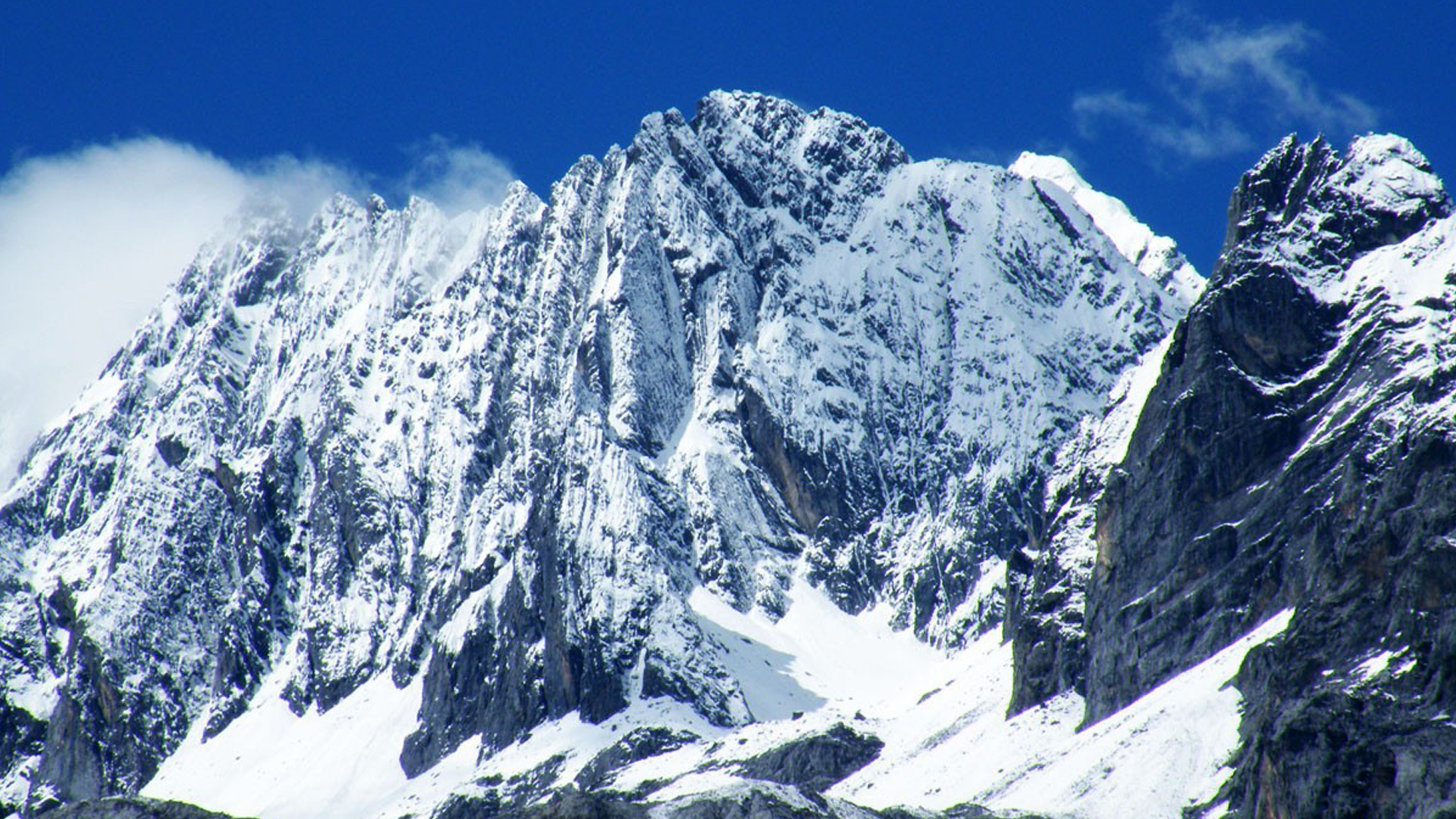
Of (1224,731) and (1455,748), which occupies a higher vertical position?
(1224,731)

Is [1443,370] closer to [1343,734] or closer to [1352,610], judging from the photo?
[1352,610]

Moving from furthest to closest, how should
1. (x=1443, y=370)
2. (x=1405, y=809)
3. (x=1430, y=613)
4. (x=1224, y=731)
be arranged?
(x=1443, y=370) → (x=1224, y=731) → (x=1430, y=613) → (x=1405, y=809)

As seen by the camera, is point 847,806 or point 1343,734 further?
point 847,806

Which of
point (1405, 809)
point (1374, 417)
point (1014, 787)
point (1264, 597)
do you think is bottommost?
point (1405, 809)

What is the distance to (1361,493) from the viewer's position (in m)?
186

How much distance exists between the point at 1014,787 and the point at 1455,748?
273ft

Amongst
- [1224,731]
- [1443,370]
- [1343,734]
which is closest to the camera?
[1343,734]

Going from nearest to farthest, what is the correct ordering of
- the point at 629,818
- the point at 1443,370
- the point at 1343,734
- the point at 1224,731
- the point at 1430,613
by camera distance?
the point at 1343,734 → the point at 629,818 → the point at 1430,613 → the point at 1224,731 → the point at 1443,370

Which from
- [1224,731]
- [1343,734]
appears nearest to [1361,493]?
[1224,731]

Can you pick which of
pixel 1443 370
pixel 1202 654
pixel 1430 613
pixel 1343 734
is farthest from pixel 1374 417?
pixel 1343 734

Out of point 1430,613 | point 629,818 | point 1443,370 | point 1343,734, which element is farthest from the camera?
point 1443,370

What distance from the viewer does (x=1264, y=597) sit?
19612cm

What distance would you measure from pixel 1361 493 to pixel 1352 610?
22.4m

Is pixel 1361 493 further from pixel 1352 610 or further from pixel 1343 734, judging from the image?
pixel 1343 734
